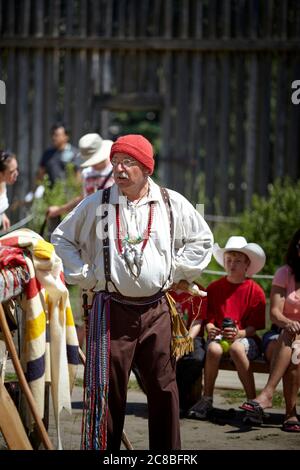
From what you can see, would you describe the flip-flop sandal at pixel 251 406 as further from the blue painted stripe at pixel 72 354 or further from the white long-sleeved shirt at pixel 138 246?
the blue painted stripe at pixel 72 354

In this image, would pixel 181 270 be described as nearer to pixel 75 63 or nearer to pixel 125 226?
pixel 125 226

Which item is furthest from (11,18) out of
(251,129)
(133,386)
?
(133,386)

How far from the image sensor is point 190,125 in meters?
15.3

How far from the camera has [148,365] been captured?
5.79 m

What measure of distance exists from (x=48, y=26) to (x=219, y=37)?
2499 mm

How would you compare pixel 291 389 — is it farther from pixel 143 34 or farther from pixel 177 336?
pixel 143 34

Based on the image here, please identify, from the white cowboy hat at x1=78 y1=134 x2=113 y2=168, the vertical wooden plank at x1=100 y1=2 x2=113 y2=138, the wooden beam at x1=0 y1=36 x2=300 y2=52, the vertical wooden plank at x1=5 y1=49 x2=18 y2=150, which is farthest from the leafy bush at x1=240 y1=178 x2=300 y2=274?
the vertical wooden plank at x1=5 y1=49 x2=18 y2=150

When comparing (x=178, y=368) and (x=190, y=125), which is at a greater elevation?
(x=190, y=125)

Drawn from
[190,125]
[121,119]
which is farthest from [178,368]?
[121,119]

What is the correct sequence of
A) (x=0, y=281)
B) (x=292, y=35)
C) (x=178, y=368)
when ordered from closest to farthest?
(x=0, y=281) → (x=178, y=368) → (x=292, y=35)

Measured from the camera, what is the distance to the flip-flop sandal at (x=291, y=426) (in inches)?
289

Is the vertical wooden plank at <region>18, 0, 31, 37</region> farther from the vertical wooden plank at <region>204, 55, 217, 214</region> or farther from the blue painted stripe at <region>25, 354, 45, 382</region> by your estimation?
the blue painted stripe at <region>25, 354, 45, 382</region>

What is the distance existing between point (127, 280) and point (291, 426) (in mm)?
2324

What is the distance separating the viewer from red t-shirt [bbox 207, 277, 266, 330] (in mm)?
7898
